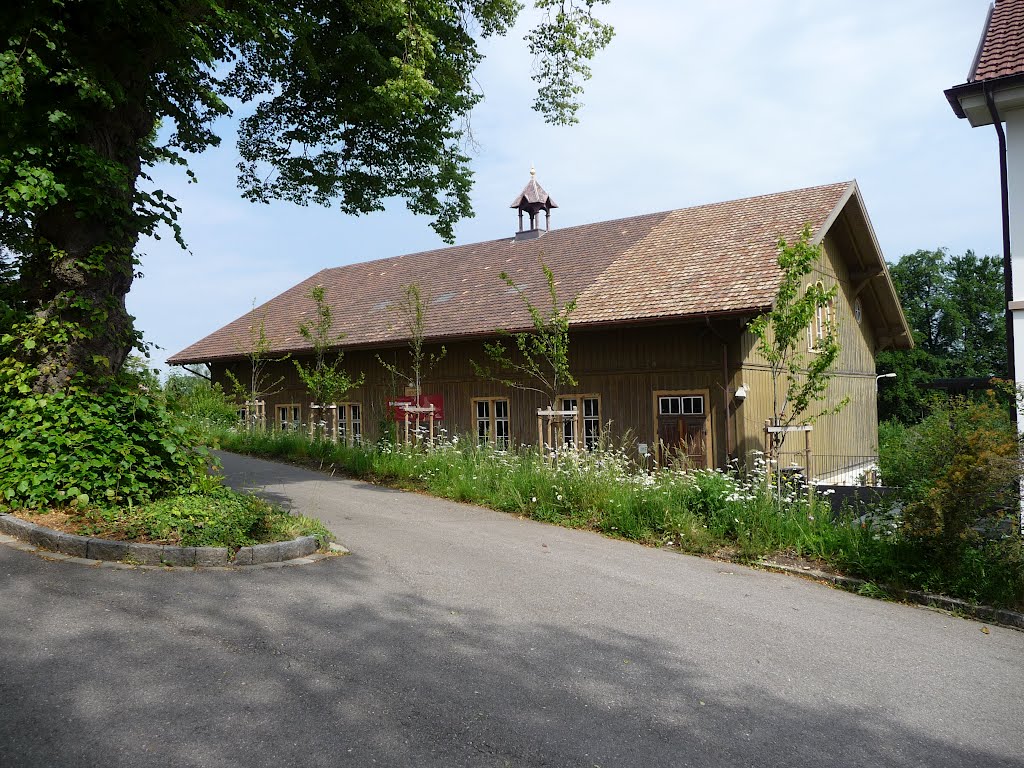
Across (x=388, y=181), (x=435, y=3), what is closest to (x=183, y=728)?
(x=435, y=3)

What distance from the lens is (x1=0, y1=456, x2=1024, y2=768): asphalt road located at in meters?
3.82

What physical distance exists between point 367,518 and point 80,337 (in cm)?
408

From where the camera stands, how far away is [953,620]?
718cm

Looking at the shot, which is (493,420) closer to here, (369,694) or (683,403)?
(683,403)

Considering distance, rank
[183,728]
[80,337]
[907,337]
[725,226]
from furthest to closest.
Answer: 1. [907,337]
2. [725,226]
3. [80,337]
4. [183,728]

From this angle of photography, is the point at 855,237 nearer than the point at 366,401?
Yes

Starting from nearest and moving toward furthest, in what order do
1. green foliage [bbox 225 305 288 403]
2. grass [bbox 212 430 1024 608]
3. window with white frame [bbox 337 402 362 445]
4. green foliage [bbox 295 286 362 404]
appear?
1. grass [bbox 212 430 1024 608]
2. green foliage [bbox 295 286 362 404]
3. window with white frame [bbox 337 402 362 445]
4. green foliage [bbox 225 305 288 403]

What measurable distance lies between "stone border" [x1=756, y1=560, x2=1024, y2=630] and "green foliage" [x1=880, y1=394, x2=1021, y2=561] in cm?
47

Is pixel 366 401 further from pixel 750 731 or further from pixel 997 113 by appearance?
pixel 750 731

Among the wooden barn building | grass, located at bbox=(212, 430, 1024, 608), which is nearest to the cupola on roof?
the wooden barn building

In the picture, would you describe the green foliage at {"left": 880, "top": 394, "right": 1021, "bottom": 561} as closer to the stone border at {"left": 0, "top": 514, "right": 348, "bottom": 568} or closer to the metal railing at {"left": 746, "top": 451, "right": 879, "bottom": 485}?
the stone border at {"left": 0, "top": 514, "right": 348, "bottom": 568}

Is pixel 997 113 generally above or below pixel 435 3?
below

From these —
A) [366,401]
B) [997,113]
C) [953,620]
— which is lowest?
[953,620]

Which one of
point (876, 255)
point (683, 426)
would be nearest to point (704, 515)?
point (683, 426)
